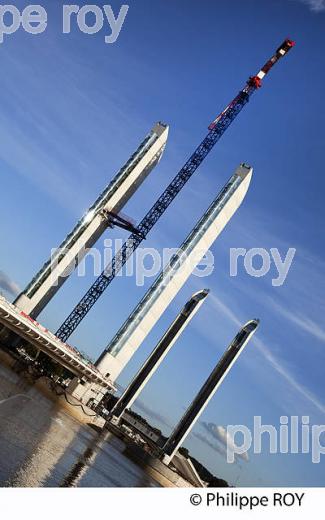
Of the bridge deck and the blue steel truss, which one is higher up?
the blue steel truss

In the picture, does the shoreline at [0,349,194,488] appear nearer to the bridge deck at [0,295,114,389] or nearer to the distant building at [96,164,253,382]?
the bridge deck at [0,295,114,389]

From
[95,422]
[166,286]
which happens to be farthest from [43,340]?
[166,286]

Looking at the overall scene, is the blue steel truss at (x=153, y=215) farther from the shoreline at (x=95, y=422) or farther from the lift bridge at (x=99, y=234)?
the shoreline at (x=95, y=422)

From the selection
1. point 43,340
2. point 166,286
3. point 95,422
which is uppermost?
point 166,286

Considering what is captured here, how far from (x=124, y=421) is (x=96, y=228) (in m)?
28.2

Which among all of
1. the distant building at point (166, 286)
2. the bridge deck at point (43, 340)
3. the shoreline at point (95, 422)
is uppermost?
the distant building at point (166, 286)

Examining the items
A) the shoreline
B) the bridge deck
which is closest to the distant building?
the bridge deck

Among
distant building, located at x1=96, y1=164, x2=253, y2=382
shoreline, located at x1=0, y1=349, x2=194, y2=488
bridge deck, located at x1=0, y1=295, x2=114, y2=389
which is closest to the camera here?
shoreline, located at x1=0, y1=349, x2=194, y2=488

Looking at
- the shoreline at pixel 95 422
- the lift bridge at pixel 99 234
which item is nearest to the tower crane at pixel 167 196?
the lift bridge at pixel 99 234

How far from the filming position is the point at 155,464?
48125 millimetres

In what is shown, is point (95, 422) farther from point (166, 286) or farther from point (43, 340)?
point (166, 286)
